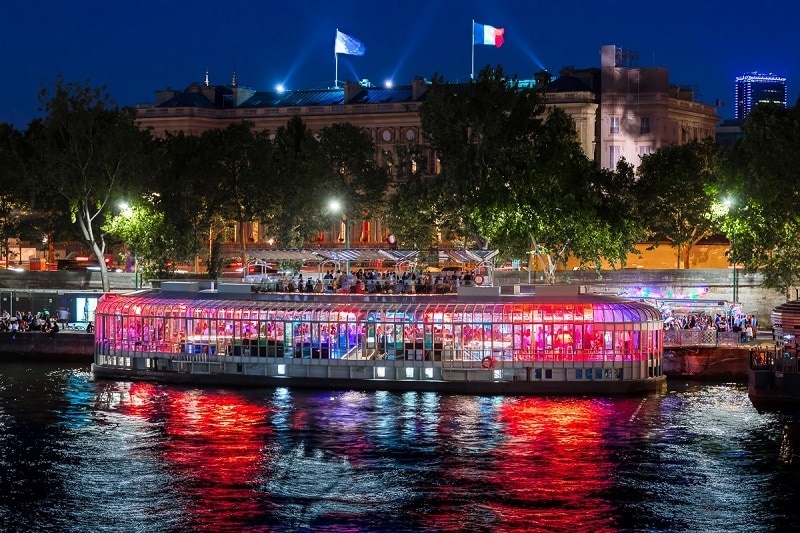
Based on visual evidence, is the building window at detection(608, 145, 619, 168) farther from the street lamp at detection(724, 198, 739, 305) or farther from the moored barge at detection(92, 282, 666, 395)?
the moored barge at detection(92, 282, 666, 395)

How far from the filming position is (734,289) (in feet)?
306

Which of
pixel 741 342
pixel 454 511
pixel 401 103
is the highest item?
pixel 401 103

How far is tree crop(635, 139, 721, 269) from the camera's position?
114 m

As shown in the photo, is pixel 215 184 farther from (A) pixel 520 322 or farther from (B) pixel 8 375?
(A) pixel 520 322

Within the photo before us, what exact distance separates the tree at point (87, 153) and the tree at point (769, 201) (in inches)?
1662

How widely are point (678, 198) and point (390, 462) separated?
6399cm

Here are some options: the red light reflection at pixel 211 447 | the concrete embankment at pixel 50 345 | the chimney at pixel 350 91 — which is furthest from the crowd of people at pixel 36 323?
the chimney at pixel 350 91

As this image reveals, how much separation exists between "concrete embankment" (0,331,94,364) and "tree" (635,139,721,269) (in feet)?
149

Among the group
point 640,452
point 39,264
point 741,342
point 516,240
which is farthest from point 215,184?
point 640,452

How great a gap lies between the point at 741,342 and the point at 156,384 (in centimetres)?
3033

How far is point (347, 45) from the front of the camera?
446 ft

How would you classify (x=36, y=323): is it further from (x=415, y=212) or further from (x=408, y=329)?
(x=408, y=329)

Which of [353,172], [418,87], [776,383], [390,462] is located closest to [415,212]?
[353,172]

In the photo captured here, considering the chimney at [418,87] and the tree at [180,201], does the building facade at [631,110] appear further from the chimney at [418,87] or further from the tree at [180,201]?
the tree at [180,201]
